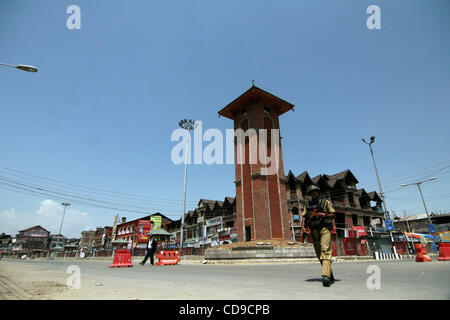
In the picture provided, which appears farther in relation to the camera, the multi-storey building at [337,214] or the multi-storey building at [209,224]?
the multi-storey building at [209,224]

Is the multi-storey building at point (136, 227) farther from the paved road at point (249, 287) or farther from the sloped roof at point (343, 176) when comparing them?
the paved road at point (249, 287)

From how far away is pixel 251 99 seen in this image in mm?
27531

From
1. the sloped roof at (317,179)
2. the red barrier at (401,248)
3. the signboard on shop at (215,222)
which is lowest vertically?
the red barrier at (401,248)

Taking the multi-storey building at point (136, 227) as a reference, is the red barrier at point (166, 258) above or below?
below

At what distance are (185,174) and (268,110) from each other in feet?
44.6

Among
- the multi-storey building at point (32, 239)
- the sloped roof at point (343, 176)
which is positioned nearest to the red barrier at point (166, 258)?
the sloped roof at point (343, 176)

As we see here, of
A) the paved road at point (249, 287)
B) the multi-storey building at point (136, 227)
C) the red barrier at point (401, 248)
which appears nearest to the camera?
the paved road at point (249, 287)

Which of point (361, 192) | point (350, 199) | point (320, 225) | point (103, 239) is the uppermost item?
point (361, 192)

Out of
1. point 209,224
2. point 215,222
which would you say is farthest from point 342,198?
point 209,224

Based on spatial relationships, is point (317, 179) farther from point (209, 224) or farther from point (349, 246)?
point (209, 224)

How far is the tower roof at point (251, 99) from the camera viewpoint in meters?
26.4

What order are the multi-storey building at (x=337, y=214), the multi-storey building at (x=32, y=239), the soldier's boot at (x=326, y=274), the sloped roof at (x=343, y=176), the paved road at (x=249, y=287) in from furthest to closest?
the multi-storey building at (x=32, y=239) < the sloped roof at (x=343, y=176) < the multi-storey building at (x=337, y=214) < the soldier's boot at (x=326, y=274) < the paved road at (x=249, y=287)

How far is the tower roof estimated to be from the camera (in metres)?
26.4

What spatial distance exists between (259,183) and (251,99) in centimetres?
1067
